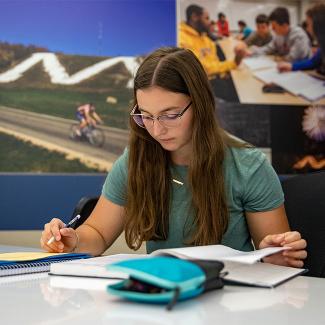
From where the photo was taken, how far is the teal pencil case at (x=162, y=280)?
2.51ft

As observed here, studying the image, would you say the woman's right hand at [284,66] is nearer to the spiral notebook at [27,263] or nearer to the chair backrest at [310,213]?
the chair backrest at [310,213]

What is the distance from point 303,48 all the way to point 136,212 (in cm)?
196

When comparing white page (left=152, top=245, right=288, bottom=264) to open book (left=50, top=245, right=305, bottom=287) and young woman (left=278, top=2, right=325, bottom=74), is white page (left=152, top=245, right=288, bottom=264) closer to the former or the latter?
open book (left=50, top=245, right=305, bottom=287)

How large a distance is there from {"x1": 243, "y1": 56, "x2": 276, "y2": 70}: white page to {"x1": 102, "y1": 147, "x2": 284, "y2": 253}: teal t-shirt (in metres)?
1.58

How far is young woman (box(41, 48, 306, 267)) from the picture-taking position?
5.07 feet

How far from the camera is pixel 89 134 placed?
2982 millimetres

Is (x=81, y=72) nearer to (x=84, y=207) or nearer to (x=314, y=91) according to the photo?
(x=84, y=207)

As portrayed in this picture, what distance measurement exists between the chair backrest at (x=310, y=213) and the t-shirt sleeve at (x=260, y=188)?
0.15ft

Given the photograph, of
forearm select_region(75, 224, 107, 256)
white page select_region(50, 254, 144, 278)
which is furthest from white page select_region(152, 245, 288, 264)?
forearm select_region(75, 224, 107, 256)

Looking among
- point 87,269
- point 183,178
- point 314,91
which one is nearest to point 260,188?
point 183,178

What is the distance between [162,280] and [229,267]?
0.33m

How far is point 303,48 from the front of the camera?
10.6 feet

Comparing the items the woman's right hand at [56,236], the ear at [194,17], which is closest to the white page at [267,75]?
the ear at [194,17]

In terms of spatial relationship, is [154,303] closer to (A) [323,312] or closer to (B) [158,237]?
(A) [323,312]
